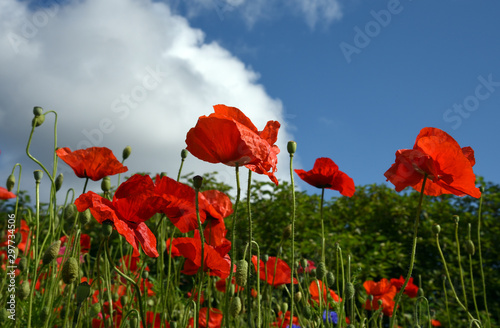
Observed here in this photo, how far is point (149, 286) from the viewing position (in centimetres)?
249

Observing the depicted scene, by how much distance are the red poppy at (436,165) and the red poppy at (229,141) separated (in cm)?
41

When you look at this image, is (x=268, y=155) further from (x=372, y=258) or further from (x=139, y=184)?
(x=372, y=258)

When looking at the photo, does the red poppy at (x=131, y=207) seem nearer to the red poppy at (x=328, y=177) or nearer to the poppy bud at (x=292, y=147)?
the poppy bud at (x=292, y=147)

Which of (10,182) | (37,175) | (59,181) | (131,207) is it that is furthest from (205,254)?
(10,182)

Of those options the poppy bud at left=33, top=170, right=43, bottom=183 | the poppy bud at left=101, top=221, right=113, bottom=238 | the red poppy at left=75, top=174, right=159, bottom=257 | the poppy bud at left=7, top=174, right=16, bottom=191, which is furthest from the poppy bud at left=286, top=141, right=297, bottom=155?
the poppy bud at left=7, top=174, right=16, bottom=191

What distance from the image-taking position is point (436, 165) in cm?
133

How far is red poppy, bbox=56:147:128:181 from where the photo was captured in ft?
5.76

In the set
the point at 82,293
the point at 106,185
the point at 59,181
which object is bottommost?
the point at 82,293

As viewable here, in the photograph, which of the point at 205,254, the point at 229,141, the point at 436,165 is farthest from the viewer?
the point at 205,254

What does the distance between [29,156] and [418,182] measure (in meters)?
1.37

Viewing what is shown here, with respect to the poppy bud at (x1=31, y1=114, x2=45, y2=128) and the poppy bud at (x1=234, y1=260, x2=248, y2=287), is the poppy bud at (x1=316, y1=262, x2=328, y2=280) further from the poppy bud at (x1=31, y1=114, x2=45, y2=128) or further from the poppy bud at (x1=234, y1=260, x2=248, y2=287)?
the poppy bud at (x1=31, y1=114, x2=45, y2=128)

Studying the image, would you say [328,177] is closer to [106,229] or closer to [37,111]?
[106,229]

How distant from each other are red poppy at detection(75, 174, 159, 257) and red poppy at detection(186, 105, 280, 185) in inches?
6.5

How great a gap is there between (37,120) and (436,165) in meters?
1.42
